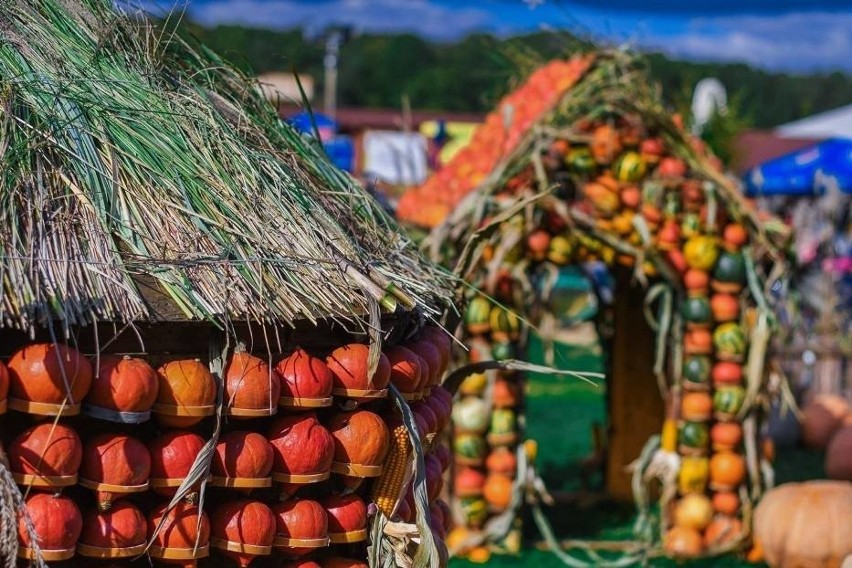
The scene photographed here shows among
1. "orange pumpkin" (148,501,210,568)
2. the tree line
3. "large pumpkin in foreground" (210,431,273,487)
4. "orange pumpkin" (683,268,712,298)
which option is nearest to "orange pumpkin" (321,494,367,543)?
"large pumpkin in foreground" (210,431,273,487)

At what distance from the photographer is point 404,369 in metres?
3.58

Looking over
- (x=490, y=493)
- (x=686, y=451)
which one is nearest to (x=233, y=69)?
(x=490, y=493)

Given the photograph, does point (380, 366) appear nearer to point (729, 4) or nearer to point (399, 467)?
point (399, 467)

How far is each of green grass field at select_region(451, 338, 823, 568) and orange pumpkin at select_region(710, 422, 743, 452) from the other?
748 mm

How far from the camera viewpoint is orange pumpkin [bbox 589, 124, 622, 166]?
7402mm

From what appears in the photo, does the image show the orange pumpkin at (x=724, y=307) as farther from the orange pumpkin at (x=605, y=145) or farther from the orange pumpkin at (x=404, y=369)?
the orange pumpkin at (x=404, y=369)

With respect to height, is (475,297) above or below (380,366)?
above

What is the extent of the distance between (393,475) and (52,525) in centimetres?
106

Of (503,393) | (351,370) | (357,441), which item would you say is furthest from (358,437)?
(503,393)

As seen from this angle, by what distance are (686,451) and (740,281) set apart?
3.77 ft

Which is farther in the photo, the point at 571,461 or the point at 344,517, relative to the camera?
the point at 571,461

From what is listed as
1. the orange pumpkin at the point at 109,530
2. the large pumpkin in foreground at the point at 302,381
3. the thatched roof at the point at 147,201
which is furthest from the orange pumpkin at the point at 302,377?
the orange pumpkin at the point at 109,530

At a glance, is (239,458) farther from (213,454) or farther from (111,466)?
(111,466)

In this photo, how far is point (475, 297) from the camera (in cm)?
738
